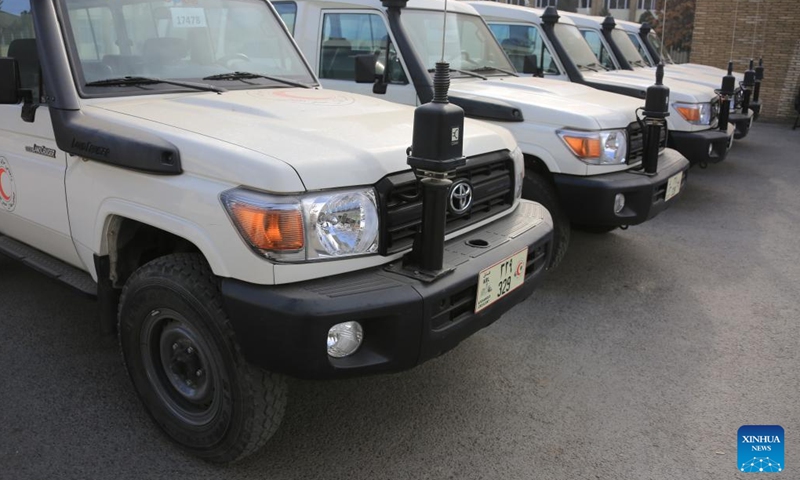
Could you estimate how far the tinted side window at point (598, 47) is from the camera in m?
9.27

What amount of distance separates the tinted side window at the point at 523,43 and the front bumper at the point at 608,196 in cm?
331

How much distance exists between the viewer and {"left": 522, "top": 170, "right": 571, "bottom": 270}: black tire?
443 cm

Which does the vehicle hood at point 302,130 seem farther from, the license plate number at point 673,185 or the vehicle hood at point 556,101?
the license plate number at point 673,185

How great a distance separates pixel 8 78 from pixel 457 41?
3683mm

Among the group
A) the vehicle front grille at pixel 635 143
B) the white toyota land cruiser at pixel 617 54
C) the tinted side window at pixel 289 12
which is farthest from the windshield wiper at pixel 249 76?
the white toyota land cruiser at pixel 617 54

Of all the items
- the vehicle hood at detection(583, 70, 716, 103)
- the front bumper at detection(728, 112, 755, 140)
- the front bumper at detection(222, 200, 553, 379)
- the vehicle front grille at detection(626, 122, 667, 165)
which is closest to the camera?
the front bumper at detection(222, 200, 553, 379)

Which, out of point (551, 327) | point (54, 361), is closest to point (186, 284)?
point (54, 361)

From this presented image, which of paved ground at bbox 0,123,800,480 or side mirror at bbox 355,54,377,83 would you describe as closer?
paved ground at bbox 0,123,800,480

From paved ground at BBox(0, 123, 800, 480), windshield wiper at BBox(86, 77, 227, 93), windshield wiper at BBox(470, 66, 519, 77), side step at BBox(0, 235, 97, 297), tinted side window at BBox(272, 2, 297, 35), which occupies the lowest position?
paved ground at BBox(0, 123, 800, 480)

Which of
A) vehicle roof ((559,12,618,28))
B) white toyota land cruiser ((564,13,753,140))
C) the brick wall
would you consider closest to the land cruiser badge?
white toyota land cruiser ((564,13,753,140))

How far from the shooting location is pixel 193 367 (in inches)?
103

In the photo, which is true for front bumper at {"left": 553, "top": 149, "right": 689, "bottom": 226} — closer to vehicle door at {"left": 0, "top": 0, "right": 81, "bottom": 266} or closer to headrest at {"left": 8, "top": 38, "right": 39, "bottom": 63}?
vehicle door at {"left": 0, "top": 0, "right": 81, "bottom": 266}

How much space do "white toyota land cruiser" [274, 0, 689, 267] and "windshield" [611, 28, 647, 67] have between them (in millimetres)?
4629

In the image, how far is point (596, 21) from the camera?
9742mm
